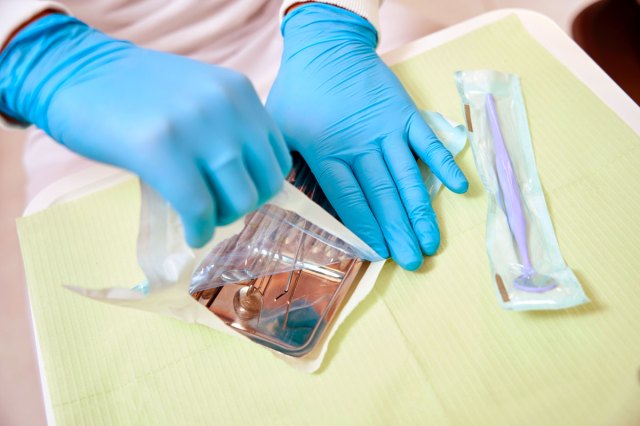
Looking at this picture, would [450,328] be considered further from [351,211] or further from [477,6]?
[477,6]

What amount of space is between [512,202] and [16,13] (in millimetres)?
722

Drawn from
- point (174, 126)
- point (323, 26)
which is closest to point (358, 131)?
point (323, 26)

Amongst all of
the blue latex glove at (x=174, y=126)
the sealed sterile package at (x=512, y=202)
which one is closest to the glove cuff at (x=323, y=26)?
the sealed sterile package at (x=512, y=202)

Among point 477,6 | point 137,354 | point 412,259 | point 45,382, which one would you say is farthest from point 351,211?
point 477,6

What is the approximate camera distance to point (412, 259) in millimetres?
665

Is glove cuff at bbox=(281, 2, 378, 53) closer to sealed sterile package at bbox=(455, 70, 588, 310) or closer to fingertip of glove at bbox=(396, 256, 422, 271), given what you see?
sealed sterile package at bbox=(455, 70, 588, 310)

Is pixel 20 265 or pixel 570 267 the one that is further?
pixel 20 265

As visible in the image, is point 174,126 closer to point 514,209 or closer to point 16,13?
point 16,13

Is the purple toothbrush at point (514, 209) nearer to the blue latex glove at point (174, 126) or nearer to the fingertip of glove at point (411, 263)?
the fingertip of glove at point (411, 263)

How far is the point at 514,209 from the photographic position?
69cm

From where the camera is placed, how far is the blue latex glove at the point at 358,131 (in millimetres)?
704

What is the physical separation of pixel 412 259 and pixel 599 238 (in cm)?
27

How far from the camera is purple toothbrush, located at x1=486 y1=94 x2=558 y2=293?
0.63m

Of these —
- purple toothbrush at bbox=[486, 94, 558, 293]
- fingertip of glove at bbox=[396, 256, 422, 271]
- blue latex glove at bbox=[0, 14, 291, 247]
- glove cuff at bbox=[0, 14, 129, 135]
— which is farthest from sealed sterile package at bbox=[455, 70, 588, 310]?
glove cuff at bbox=[0, 14, 129, 135]
